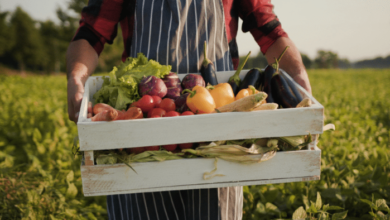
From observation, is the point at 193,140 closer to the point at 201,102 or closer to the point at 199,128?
the point at 199,128

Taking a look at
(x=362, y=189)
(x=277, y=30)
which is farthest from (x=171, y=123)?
(x=362, y=189)

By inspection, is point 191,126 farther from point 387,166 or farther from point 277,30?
point 387,166

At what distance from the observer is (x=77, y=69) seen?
5.42 feet

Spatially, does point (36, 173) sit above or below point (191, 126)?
below

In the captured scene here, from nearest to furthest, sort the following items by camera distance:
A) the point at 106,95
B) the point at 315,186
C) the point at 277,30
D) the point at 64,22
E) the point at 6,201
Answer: the point at 106,95
the point at 277,30
the point at 6,201
the point at 315,186
the point at 64,22

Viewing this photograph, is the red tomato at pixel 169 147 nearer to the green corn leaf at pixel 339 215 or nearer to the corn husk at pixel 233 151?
the corn husk at pixel 233 151

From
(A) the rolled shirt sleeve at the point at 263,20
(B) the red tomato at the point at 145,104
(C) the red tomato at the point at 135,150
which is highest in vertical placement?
(A) the rolled shirt sleeve at the point at 263,20

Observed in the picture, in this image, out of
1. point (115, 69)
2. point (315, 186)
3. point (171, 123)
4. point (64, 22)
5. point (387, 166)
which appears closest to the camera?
point (171, 123)

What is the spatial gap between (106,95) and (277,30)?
1100mm

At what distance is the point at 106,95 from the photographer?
158 cm

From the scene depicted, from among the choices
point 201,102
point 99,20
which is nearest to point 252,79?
point 201,102

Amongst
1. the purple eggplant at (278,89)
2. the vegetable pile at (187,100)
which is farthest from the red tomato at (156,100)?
the purple eggplant at (278,89)

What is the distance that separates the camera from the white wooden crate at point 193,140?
1133 mm

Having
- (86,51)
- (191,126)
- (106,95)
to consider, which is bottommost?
(191,126)
